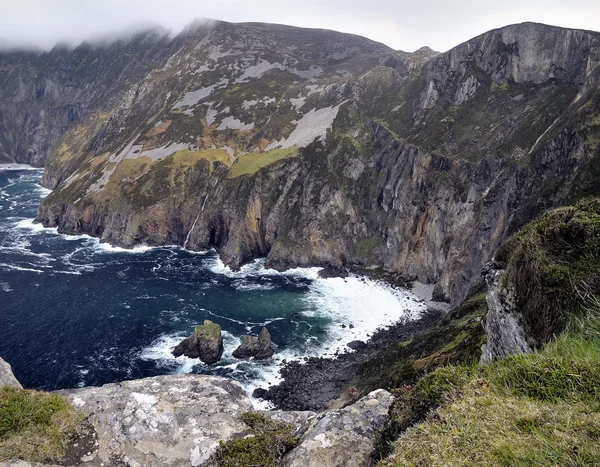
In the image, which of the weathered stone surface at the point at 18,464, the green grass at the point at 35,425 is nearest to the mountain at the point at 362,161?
the green grass at the point at 35,425

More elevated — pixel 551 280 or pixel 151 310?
pixel 551 280

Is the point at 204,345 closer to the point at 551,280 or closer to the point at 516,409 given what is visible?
the point at 551,280

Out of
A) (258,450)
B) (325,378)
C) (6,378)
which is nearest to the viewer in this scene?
(258,450)

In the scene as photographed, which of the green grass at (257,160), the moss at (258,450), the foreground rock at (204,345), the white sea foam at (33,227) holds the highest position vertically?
the green grass at (257,160)

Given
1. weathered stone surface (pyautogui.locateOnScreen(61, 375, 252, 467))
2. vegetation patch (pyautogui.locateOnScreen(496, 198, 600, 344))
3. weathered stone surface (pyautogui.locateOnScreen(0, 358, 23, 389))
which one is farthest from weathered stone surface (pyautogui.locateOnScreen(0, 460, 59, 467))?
vegetation patch (pyautogui.locateOnScreen(496, 198, 600, 344))

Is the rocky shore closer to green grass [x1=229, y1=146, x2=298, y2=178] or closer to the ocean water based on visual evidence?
the ocean water

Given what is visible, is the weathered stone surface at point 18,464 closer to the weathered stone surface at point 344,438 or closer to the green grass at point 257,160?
the weathered stone surface at point 344,438

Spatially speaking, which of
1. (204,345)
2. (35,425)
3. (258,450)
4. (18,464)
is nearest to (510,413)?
(258,450)
